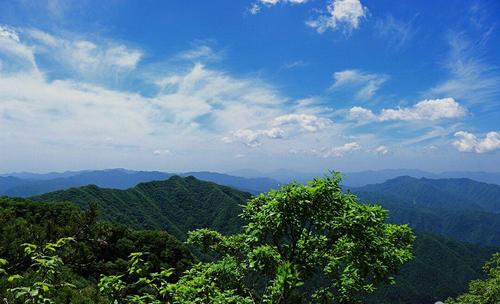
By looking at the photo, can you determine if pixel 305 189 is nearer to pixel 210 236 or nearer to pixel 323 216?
pixel 323 216

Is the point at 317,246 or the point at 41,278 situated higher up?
the point at 41,278

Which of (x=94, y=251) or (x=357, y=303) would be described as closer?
(x=94, y=251)

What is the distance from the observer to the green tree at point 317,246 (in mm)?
8625

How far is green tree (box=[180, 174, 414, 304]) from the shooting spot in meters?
8.62

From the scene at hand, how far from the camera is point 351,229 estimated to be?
8.84m

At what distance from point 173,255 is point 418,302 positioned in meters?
200

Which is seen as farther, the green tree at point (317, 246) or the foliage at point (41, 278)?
the green tree at point (317, 246)

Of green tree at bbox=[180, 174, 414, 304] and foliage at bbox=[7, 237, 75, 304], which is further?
green tree at bbox=[180, 174, 414, 304]

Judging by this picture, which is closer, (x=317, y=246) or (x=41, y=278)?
(x=41, y=278)

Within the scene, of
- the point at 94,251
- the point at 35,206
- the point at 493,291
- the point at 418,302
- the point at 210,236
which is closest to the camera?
the point at 94,251

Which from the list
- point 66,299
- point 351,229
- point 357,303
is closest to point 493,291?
point 357,303

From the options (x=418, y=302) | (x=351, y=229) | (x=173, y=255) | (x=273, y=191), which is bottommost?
(x=418, y=302)

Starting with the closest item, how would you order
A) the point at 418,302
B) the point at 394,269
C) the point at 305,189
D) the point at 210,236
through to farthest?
the point at 305,189, the point at 394,269, the point at 210,236, the point at 418,302

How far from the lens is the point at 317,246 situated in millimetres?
10438
